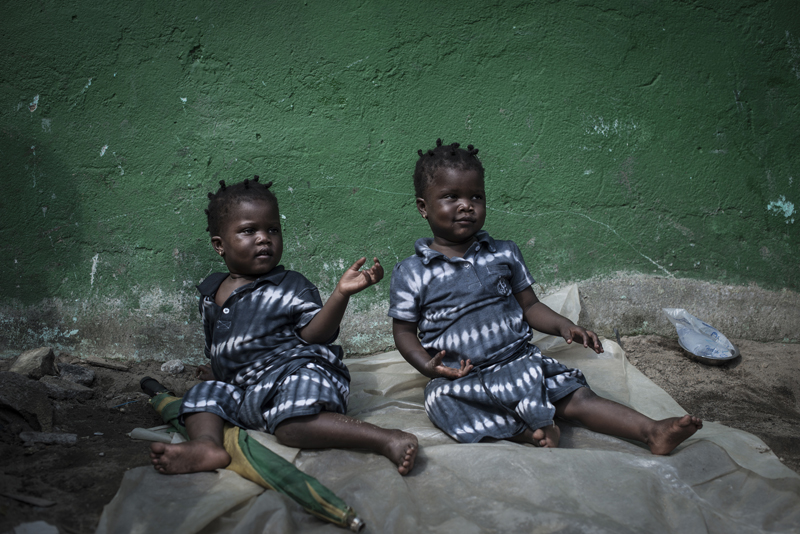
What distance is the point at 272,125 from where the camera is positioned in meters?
2.98

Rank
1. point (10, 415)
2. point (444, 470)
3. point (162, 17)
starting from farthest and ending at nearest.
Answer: point (162, 17), point (10, 415), point (444, 470)

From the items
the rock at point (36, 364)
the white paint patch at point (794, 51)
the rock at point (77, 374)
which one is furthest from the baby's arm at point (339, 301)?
the white paint patch at point (794, 51)

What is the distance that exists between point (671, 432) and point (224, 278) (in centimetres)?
181

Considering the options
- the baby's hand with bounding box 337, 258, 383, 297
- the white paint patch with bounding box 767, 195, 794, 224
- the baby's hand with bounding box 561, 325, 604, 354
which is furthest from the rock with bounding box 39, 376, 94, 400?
the white paint patch with bounding box 767, 195, 794, 224

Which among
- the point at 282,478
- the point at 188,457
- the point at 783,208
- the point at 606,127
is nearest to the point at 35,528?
the point at 188,457

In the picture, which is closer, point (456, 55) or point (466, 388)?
point (466, 388)

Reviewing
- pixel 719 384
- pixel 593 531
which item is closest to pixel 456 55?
pixel 719 384

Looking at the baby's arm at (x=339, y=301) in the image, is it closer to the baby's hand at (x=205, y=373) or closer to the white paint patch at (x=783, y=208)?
the baby's hand at (x=205, y=373)

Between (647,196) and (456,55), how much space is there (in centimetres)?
138

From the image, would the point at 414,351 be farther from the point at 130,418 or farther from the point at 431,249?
the point at 130,418

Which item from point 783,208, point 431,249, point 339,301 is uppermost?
point 783,208

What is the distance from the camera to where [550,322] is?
7.16 feet

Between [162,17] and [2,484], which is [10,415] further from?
[162,17]

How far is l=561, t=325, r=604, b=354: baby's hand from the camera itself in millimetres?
1913
